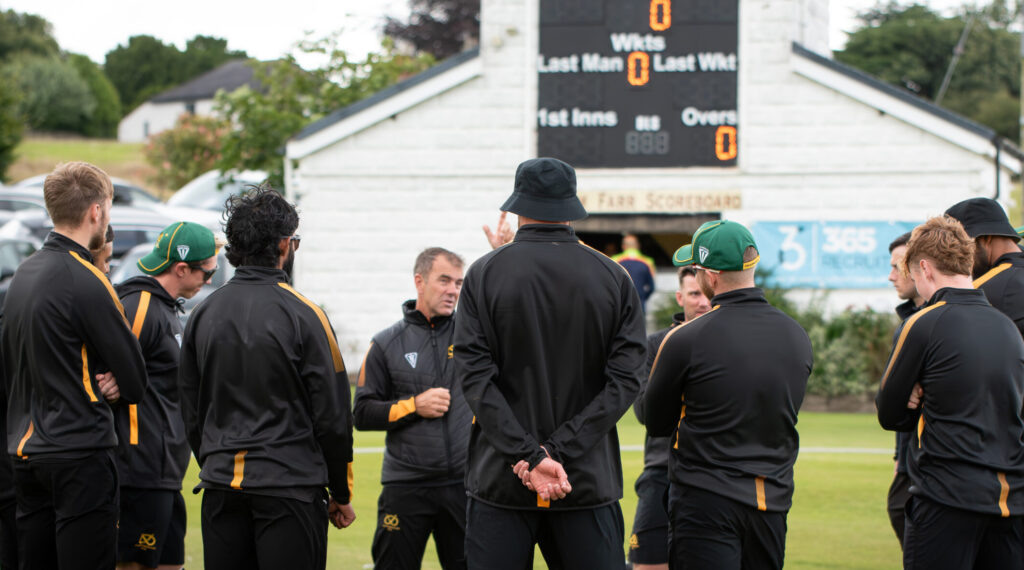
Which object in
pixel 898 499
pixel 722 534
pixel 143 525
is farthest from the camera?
pixel 898 499

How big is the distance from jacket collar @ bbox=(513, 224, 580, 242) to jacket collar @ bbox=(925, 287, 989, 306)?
1.57 meters

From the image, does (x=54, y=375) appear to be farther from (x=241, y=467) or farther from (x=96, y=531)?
(x=241, y=467)

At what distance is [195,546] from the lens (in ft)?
24.3

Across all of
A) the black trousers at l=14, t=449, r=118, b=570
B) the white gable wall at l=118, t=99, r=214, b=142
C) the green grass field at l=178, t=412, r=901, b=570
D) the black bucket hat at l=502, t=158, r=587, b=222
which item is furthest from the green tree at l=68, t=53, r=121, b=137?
the black bucket hat at l=502, t=158, r=587, b=222

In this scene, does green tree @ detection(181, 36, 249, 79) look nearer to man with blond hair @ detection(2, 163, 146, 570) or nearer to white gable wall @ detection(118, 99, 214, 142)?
white gable wall @ detection(118, 99, 214, 142)

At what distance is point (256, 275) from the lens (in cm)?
445

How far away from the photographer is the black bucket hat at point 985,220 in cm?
536

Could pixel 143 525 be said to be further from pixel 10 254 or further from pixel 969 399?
pixel 10 254

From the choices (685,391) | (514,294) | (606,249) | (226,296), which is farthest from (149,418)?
(606,249)

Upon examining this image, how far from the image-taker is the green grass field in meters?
7.33

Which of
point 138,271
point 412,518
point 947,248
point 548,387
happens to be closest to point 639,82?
point 138,271

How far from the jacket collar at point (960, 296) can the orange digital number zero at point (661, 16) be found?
11.4m

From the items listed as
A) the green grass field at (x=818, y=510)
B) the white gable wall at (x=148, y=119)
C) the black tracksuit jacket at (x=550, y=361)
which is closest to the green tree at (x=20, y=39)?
the white gable wall at (x=148, y=119)

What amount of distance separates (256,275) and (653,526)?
2.57 metres
